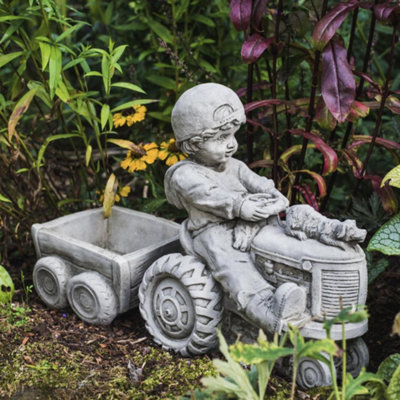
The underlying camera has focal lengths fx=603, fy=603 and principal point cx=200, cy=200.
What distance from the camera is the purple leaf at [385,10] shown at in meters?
2.63

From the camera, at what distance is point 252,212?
253 cm

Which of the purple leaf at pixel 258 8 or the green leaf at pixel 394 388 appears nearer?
the green leaf at pixel 394 388

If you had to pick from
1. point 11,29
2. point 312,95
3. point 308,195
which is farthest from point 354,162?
point 11,29

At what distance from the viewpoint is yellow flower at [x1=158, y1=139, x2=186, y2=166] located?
3318 mm

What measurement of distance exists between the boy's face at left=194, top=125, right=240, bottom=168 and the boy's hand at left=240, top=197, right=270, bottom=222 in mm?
237

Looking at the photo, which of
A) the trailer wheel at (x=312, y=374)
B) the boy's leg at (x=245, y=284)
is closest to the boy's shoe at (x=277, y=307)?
the boy's leg at (x=245, y=284)

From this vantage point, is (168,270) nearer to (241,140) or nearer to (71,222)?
(71,222)

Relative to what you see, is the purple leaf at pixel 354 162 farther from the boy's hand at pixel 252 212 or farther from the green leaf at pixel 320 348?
the green leaf at pixel 320 348

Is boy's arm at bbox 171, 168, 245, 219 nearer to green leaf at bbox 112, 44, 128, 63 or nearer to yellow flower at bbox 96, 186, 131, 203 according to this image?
green leaf at bbox 112, 44, 128, 63

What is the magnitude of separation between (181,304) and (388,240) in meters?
0.93

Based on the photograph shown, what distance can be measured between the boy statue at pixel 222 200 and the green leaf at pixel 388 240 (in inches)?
14.6

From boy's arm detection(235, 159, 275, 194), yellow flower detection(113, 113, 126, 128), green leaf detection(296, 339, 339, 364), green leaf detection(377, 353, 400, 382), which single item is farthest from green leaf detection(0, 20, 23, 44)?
green leaf detection(377, 353, 400, 382)

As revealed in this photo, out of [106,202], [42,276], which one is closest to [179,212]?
[106,202]

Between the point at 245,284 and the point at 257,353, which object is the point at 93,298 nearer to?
the point at 245,284
